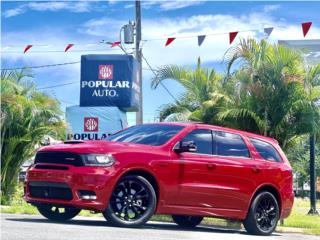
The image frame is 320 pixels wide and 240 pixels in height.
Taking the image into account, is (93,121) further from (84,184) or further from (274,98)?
(84,184)

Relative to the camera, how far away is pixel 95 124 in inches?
788

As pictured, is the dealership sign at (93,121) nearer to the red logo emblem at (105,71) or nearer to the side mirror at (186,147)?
the red logo emblem at (105,71)

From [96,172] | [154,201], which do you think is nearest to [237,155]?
[154,201]

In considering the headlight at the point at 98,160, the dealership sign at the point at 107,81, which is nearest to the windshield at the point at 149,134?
the headlight at the point at 98,160

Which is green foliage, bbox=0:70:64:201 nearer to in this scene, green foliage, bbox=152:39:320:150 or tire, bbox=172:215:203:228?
green foliage, bbox=152:39:320:150

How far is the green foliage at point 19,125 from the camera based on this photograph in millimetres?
21578

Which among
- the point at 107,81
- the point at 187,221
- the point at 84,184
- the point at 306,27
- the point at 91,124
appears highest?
the point at 306,27

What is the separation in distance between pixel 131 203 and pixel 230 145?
8.04 ft

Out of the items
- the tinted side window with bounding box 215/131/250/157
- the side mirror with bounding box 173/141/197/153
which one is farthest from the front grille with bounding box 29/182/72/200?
the tinted side window with bounding box 215/131/250/157

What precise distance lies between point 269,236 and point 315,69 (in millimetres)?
6555

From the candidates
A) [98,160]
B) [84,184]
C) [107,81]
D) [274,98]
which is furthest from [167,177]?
[107,81]

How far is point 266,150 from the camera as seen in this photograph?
500 inches

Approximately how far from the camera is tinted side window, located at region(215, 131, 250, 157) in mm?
11766

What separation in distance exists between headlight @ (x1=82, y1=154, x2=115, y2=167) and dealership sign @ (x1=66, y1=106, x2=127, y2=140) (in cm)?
958
